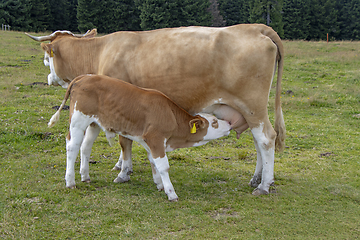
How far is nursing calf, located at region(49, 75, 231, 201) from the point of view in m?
5.43

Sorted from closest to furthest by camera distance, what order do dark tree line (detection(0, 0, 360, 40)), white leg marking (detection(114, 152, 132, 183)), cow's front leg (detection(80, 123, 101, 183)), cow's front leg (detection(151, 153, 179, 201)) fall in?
cow's front leg (detection(151, 153, 179, 201)), cow's front leg (detection(80, 123, 101, 183)), white leg marking (detection(114, 152, 132, 183)), dark tree line (detection(0, 0, 360, 40))

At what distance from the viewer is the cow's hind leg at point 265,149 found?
5.86m

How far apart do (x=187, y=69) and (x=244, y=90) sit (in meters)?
1.02

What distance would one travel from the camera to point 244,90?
5.68 metres

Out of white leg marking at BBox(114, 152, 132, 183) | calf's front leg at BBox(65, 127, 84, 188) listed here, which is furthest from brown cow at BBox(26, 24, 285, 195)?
calf's front leg at BBox(65, 127, 84, 188)

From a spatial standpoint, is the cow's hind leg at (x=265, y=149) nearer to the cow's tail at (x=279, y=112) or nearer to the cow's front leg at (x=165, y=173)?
the cow's tail at (x=279, y=112)

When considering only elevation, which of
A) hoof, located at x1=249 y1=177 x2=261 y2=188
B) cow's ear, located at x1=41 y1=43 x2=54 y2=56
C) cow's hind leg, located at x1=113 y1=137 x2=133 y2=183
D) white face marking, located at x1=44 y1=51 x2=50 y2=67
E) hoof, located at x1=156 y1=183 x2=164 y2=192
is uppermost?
cow's ear, located at x1=41 y1=43 x2=54 y2=56

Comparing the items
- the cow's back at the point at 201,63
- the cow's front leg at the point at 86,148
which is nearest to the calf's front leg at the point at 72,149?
the cow's front leg at the point at 86,148

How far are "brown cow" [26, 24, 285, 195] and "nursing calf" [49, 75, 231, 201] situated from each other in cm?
40

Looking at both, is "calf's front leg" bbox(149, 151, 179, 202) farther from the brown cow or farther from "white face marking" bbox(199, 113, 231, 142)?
the brown cow

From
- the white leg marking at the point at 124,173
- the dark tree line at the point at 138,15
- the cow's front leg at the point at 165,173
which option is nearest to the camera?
the cow's front leg at the point at 165,173

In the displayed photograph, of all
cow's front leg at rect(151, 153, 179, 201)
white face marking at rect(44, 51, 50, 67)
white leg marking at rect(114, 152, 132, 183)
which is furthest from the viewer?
white face marking at rect(44, 51, 50, 67)

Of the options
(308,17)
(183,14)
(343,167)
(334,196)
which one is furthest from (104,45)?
(308,17)

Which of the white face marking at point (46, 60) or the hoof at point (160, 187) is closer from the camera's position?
the hoof at point (160, 187)
